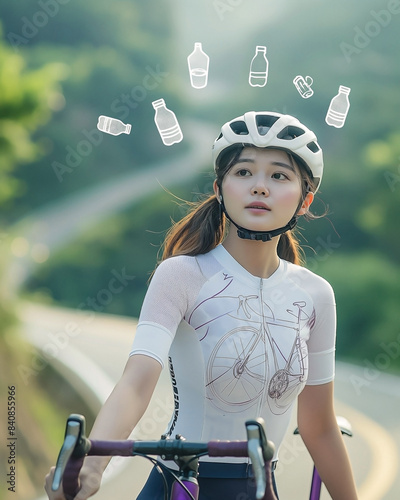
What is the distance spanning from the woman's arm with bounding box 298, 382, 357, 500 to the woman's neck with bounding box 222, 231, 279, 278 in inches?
19.5

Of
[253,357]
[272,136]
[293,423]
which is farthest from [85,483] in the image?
[293,423]

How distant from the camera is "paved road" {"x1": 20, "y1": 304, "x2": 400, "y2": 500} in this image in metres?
8.53

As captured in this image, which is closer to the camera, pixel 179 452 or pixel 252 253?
pixel 179 452

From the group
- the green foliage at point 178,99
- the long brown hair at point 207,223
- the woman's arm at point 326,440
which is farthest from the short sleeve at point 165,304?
the green foliage at point 178,99

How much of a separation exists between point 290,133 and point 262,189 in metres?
0.28

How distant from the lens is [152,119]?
24.2m

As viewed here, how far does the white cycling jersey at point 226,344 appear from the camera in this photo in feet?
8.94

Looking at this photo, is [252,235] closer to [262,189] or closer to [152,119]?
[262,189]

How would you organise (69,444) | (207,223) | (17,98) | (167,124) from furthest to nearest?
(17,98) < (167,124) < (207,223) < (69,444)

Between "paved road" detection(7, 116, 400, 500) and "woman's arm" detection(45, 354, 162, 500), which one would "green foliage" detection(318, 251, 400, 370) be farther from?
"woman's arm" detection(45, 354, 162, 500)

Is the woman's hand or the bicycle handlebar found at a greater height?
the bicycle handlebar

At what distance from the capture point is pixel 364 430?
11.3 metres

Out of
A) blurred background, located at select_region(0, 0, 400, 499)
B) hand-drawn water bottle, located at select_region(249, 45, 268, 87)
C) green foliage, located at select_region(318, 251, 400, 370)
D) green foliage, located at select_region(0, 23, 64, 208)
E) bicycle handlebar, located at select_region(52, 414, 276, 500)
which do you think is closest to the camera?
bicycle handlebar, located at select_region(52, 414, 276, 500)

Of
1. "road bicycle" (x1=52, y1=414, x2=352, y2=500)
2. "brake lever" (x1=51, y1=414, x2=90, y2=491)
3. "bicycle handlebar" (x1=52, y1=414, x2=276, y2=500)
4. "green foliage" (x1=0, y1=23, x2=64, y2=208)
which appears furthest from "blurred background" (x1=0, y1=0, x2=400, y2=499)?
"brake lever" (x1=51, y1=414, x2=90, y2=491)
